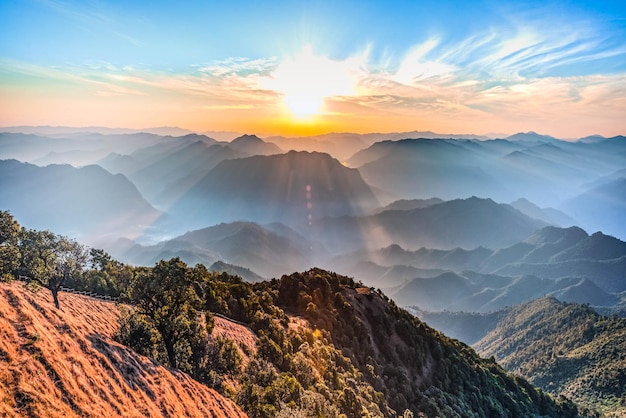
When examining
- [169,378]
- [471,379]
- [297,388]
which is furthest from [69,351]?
[471,379]

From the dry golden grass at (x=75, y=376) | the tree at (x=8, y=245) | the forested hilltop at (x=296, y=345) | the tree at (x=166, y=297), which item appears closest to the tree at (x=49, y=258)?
the forested hilltop at (x=296, y=345)

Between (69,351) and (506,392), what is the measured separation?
397 feet

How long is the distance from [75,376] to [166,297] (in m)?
11.8

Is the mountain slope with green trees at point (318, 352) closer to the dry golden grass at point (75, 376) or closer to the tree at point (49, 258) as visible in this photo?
the dry golden grass at point (75, 376)

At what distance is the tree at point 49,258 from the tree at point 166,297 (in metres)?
14.1

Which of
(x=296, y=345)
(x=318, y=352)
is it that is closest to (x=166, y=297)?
(x=296, y=345)

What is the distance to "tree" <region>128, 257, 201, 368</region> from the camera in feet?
124

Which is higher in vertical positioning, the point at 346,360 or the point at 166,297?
the point at 166,297

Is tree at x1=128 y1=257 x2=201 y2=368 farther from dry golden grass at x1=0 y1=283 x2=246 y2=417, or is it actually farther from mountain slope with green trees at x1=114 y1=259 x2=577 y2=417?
dry golden grass at x1=0 y1=283 x2=246 y2=417

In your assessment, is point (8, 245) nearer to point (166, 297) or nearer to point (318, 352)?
point (166, 297)

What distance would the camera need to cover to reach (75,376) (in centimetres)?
2702

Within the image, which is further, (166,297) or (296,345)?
(296,345)

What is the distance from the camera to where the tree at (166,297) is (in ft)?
124

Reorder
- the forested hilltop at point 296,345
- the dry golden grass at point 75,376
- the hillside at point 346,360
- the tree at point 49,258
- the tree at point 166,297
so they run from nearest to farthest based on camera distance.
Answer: the dry golden grass at point 75,376 < the tree at point 166,297 < the forested hilltop at point 296,345 < the tree at point 49,258 < the hillside at point 346,360
